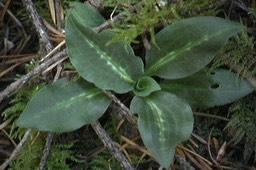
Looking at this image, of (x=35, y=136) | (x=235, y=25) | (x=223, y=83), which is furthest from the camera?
(x=35, y=136)

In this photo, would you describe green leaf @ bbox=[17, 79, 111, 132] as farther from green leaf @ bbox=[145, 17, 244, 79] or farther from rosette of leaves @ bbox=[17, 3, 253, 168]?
green leaf @ bbox=[145, 17, 244, 79]

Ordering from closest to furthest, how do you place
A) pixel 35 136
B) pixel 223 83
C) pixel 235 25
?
pixel 235 25 < pixel 223 83 < pixel 35 136

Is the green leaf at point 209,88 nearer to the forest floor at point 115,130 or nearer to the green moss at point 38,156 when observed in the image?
the forest floor at point 115,130

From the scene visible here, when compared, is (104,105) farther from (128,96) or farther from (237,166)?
(237,166)

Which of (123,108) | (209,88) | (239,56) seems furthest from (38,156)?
(239,56)

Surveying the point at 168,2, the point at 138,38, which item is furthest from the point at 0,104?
the point at 168,2

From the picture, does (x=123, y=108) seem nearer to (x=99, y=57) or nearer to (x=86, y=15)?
(x=99, y=57)

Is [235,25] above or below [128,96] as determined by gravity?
above
